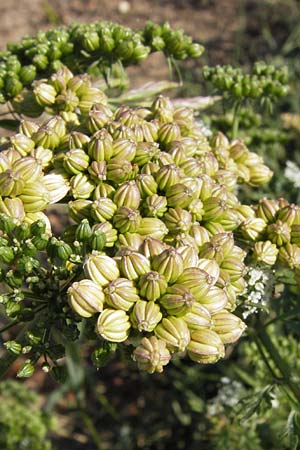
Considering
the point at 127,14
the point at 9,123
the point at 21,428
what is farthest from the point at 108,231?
the point at 127,14

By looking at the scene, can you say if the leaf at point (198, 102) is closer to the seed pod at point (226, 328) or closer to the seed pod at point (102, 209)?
the seed pod at point (102, 209)

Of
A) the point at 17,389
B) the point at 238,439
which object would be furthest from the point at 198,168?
the point at 17,389

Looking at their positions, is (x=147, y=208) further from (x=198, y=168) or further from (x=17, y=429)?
(x=17, y=429)

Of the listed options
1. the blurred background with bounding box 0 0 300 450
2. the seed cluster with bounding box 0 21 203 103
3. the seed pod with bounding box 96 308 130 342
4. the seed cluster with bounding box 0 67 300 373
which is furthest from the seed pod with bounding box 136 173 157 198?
the seed cluster with bounding box 0 21 203 103

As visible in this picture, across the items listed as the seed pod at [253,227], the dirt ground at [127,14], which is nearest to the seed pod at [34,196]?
the seed pod at [253,227]

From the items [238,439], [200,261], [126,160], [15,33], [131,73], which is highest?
[126,160]

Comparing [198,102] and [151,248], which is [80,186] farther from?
[198,102]
